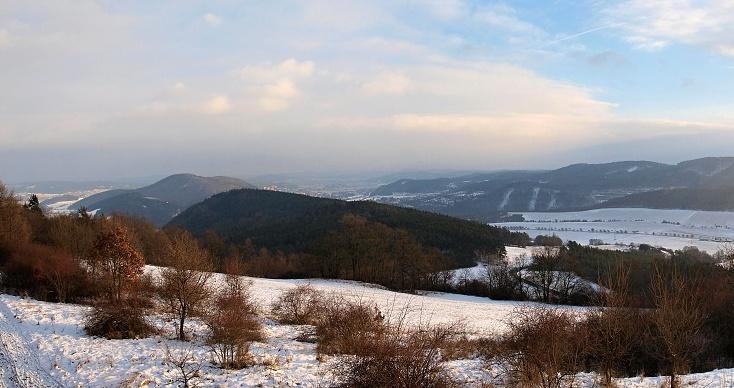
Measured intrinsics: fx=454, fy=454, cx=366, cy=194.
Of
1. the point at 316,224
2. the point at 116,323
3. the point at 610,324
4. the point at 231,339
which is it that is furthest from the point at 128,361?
the point at 316,224

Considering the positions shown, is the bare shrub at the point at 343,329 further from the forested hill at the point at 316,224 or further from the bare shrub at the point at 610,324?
the forested hill at the point at 316,224

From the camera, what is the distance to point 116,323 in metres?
19.8

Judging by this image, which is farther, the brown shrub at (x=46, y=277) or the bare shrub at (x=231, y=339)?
the brown shrub at (x=46, y=277)

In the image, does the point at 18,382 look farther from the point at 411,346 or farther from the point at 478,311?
the point at 478,311

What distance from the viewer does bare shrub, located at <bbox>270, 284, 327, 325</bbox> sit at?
28.4 m

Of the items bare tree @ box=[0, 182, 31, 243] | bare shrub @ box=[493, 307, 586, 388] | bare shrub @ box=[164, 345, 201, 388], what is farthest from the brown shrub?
bare shrub @ box=[493, 307, 586, 388]

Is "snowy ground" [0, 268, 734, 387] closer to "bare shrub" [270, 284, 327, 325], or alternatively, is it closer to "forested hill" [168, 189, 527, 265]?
"bare shrub" [270, 284, 327, 325]

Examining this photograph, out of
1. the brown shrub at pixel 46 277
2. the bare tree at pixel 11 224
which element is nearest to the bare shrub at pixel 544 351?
the brown shrub at pixel 46 277

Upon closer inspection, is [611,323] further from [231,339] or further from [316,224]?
[316,224]

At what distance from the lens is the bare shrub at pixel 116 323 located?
19531mm

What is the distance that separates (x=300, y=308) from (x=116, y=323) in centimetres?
1175

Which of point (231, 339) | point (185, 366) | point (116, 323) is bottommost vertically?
point (185, 366)

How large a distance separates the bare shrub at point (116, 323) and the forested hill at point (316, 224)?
223 ft

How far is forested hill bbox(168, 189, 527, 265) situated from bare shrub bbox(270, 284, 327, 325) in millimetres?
58218
